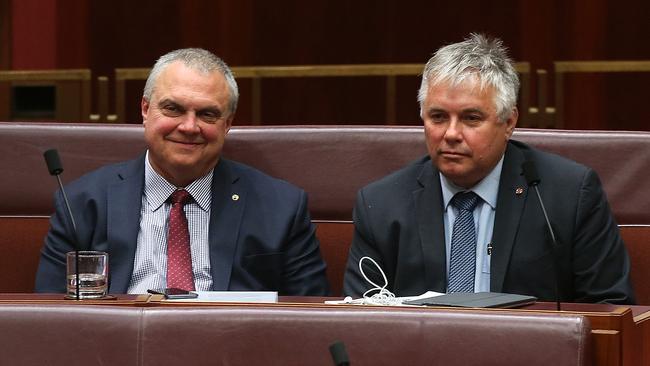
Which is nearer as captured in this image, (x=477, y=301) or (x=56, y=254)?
(x=477, y=301)

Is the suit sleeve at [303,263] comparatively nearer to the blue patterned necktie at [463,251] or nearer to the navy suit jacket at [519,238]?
the navy suit jacket at [519,238]

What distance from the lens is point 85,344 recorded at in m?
1.45

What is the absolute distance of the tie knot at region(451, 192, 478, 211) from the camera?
2301 mm

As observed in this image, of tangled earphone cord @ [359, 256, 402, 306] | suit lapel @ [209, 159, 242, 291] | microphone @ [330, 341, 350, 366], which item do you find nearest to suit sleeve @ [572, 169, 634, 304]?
tangled earphone cord @ [359, 256, 402, 306]

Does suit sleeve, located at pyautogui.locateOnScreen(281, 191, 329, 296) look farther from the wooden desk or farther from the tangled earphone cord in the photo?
the wooden desk

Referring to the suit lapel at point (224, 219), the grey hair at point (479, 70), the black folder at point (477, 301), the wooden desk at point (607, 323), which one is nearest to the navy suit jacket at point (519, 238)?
the grey hair at point (479, 70)

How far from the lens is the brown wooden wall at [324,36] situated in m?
4.36

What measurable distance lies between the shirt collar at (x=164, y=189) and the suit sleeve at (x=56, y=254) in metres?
0.17

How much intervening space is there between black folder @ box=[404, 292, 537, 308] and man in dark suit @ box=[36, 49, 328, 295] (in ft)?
2.33

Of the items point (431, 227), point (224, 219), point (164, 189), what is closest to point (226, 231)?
point (224, 219)

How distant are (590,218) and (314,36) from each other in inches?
103

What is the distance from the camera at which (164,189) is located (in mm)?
2471

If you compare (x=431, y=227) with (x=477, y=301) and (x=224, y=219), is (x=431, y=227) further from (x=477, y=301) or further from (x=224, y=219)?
(x=477, y=301)

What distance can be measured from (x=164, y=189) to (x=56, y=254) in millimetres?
248
